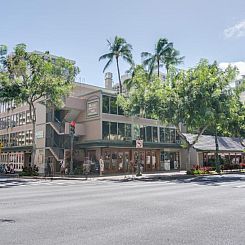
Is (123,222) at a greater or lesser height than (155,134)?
lesser

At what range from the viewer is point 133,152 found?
37.3 m

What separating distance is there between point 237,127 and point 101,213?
115 ft

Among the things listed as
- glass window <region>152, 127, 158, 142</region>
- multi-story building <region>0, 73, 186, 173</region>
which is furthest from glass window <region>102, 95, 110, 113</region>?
glass window <region>152, 127, 158, 142</region>

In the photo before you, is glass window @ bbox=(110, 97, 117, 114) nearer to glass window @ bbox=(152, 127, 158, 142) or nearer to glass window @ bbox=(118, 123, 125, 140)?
glass window @ bbox=(118, 123, 125, 140)

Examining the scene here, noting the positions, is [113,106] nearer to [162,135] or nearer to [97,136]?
[97,136]

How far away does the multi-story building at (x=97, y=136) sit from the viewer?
34.5 m

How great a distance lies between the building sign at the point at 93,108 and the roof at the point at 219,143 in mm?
14195

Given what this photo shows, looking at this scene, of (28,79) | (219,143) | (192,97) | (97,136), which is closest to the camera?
(192,97)

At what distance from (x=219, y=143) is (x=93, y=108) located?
2042 cm

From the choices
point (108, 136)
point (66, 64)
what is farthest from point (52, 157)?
point (66, 64)

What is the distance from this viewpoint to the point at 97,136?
33844 millimetres

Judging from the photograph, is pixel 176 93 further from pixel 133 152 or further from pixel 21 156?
pixel 21 156

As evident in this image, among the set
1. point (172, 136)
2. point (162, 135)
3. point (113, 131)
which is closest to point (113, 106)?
point (113, 131)

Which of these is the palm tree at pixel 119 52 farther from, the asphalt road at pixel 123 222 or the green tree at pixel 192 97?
the asphalt road at pixel 123 222
